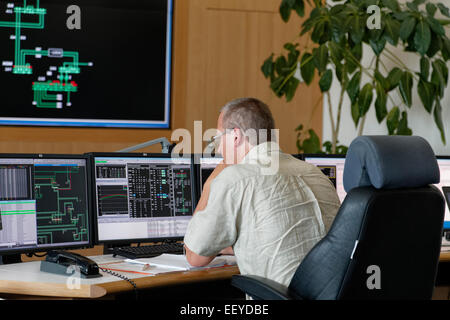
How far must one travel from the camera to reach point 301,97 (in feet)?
14.3

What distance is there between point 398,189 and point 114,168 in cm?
119

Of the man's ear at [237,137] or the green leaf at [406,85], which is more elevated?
the green leaf at [406,85]

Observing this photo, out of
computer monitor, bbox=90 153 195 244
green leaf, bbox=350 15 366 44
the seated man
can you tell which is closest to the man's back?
the seated man

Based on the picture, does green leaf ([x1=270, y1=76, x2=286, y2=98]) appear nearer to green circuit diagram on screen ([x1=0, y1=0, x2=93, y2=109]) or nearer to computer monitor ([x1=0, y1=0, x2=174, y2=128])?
computer monitor ([x1=0, y1=0, x2=174, y2=128])

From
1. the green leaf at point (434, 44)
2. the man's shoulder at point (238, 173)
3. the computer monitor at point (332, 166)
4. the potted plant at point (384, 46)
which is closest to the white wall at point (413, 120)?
the potted plant at point (384, 46)

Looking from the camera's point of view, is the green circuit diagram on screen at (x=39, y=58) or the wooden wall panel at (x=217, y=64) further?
the wooden wall panel at (x=217, y=64)

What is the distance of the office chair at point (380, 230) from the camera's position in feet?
5.22

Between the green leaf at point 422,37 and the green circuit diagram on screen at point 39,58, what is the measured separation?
6.61 ft

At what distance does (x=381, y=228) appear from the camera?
1600 millimetres

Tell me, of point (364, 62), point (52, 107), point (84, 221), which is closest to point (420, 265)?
point (84, 221)

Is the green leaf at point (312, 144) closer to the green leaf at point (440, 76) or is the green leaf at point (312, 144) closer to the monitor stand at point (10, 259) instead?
the green leaf at point (440, 76)

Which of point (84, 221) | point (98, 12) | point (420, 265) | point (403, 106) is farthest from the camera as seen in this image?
point (98, 12)
